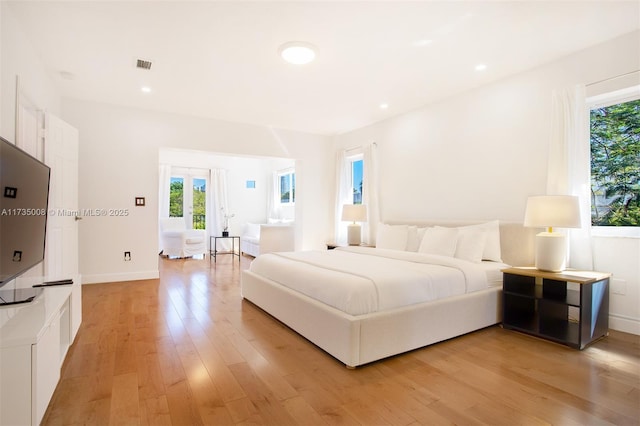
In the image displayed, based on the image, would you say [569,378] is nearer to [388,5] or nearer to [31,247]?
[388,5]

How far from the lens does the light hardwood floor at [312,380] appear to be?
5.60ft

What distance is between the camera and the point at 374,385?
79.0 inches

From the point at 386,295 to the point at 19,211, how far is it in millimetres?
2392

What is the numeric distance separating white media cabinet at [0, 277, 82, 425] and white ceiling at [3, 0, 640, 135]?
2.22 m

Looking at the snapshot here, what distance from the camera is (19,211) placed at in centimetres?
196

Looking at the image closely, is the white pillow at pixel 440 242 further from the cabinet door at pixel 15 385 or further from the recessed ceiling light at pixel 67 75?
the recessed ceiling light at pixel 67 75

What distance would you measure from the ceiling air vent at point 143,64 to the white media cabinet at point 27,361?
A: 256 centimetres

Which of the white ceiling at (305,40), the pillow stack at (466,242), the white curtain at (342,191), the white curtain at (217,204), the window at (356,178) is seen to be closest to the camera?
the white ceiling at (305,40)

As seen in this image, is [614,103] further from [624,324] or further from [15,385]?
[15,385]

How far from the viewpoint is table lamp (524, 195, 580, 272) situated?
9.00 feet

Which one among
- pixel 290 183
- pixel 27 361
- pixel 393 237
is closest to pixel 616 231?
pixel 393 237

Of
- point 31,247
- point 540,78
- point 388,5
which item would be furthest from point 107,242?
point 540,78

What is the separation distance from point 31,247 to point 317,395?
213cm

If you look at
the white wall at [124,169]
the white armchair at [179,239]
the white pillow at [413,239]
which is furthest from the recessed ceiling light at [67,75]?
the white pillow at [413,239]
